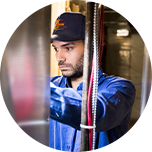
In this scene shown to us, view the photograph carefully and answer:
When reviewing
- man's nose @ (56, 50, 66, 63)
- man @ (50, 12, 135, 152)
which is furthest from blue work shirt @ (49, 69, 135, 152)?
man's nose @ (56, 50, 66, 63)

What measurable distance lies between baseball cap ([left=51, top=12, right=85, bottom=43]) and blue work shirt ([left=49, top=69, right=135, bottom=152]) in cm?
27

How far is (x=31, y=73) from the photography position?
4.38 feet

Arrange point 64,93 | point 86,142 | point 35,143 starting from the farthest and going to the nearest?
point 35,143
point 64,93
point 86,142

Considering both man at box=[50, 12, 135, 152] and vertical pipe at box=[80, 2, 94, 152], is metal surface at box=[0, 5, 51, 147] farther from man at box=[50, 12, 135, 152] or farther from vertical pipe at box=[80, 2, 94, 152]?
vertical pipe at box=[80, 2, 94, 152]

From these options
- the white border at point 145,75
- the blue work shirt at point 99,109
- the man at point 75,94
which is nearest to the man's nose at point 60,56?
the man at point 75,94

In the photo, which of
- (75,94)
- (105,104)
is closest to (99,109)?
(105,104)

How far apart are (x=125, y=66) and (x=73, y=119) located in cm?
48

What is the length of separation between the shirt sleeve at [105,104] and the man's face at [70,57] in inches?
4.8

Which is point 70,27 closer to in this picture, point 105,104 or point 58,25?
point 58,25

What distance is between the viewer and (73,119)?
124 centimetres

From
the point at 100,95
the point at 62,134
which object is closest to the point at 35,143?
the point at 62,134

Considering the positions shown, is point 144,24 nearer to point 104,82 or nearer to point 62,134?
point 104,82

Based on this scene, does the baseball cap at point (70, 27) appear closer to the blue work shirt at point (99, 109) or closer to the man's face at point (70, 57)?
the man's face at point (70, 57)

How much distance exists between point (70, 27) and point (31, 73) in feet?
1.39
